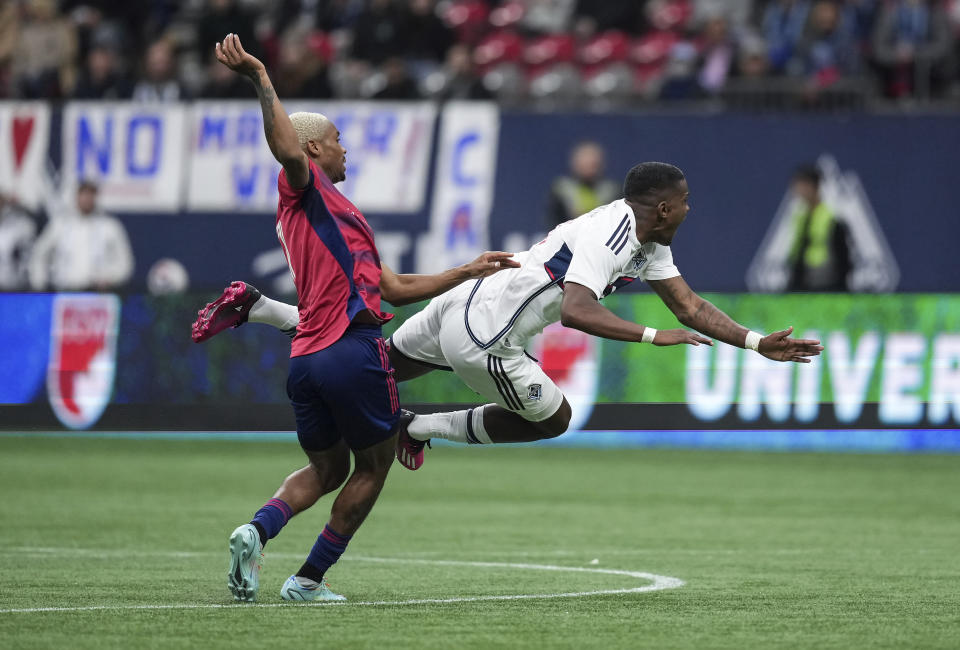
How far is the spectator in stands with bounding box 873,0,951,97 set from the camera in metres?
19.9

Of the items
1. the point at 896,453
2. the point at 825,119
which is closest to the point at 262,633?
the point at 896,453

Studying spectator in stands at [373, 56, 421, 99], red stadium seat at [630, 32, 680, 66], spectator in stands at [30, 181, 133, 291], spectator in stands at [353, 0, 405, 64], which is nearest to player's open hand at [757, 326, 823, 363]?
spectator in stands at [30, 181, 133, 291]

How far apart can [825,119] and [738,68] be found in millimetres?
1194

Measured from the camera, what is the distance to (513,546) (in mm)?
10719

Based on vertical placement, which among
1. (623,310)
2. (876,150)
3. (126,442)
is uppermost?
(876,150)

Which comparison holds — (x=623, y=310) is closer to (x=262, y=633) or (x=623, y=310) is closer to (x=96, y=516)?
(x=96, y=516)

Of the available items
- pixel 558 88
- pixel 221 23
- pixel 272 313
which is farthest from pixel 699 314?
pixel 221 23

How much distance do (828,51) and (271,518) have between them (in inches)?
545

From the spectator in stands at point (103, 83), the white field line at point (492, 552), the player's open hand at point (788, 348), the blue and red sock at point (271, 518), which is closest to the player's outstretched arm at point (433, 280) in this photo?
the blue and red sock at point (271, 518)

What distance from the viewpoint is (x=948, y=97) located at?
65.6 ft

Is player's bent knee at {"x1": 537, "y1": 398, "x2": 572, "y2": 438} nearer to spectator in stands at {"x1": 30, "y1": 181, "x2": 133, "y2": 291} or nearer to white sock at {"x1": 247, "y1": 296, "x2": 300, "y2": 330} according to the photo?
white sock at {"x1": 247, "y1": 296, "x2": 300, "y2": 330}

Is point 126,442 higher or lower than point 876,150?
lower

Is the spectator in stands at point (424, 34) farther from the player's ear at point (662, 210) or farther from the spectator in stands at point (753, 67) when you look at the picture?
the player's ear at point (662, 210)

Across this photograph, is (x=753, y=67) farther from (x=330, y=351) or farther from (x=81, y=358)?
(x=330, y=351)
